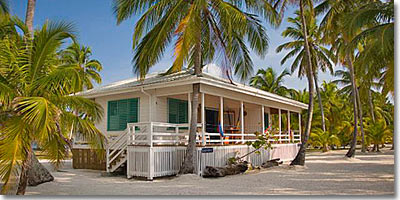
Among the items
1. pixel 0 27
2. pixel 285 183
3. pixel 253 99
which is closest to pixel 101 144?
pixel 0 27

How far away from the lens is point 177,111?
1205 cm

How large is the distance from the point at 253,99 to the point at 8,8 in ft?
28.1

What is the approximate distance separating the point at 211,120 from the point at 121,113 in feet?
11.6

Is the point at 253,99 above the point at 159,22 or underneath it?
underneath

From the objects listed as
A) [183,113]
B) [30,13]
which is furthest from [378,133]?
[30,13]

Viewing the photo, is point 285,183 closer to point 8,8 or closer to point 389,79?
point 389,79

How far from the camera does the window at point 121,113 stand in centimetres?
1177

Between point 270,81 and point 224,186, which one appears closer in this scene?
point 224,186

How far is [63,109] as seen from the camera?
609 centimetres

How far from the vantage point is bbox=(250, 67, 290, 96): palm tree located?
93.1ft

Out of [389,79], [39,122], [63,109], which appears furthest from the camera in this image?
[389,79]

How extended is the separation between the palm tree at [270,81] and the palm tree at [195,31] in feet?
62.3

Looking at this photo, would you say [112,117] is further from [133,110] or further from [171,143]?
[171,143]

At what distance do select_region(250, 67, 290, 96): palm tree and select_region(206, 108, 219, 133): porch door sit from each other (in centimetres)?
1520
